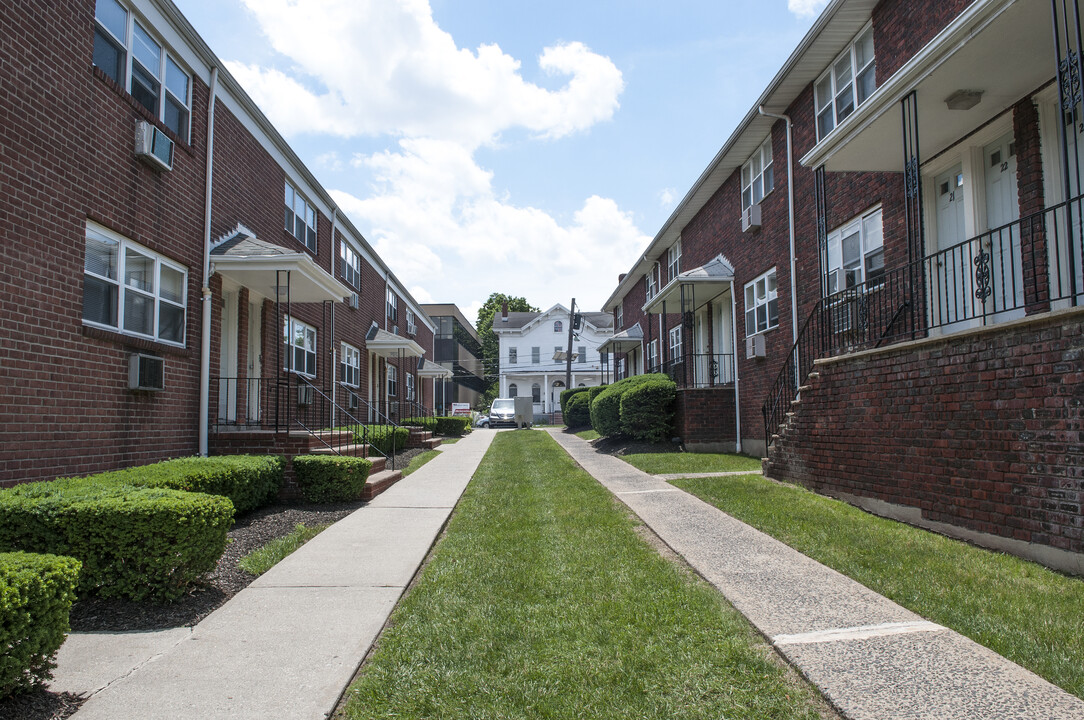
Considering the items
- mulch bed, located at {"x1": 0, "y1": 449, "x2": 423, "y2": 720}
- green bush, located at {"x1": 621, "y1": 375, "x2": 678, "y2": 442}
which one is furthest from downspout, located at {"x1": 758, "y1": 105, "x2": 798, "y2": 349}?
mulch bed, located at {"x1": 0, "y1": 449, "x2": 423, "y2": 720}

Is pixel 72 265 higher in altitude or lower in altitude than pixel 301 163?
lower

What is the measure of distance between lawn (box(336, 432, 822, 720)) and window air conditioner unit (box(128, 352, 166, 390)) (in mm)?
4418

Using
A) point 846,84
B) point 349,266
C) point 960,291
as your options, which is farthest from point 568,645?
point 349,266

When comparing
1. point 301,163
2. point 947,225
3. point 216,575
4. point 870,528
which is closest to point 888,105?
point 947,225

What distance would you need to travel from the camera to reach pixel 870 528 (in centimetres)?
620

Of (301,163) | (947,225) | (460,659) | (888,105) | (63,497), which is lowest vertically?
(460,659)

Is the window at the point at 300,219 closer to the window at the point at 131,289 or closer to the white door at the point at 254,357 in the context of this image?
the white door at the point at 254,357

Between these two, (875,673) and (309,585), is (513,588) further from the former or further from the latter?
(875,673)

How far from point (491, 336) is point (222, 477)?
233 ft

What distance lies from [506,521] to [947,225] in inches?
262

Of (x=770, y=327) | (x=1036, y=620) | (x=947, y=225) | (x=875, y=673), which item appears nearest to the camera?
(x=875, y=673)

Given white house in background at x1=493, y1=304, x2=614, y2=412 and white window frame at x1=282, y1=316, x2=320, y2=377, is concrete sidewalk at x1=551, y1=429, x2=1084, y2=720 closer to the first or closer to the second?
white window frame at x1=282, y1=316, x2=320, y2=377

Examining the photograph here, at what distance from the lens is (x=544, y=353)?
4962 centimetres

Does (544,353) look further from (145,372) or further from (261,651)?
(261,651)
